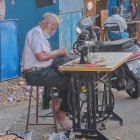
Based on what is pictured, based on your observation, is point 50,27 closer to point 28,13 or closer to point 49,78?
point 49,78

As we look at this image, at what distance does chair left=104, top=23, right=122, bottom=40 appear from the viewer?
42.0 feet

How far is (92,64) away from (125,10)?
18.5 meters

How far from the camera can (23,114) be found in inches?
307

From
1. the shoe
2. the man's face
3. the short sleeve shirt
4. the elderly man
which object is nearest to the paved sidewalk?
the shoe

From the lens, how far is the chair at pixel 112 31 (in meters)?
12.8

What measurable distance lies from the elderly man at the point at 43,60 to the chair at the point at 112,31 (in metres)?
6.36

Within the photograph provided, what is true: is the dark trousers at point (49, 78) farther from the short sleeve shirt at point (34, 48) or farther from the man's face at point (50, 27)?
the man's face at point (50, 27)

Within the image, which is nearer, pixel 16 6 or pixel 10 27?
pixel 10 27

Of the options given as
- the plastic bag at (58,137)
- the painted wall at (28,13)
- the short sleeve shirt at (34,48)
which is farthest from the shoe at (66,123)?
the painted wall at (28,13)

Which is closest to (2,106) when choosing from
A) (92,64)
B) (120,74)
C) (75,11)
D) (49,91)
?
(49,91)

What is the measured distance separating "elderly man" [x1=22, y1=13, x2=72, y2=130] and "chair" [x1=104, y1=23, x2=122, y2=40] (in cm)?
636

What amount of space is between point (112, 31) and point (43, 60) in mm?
7232

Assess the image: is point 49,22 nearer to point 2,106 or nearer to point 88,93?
point 88,93

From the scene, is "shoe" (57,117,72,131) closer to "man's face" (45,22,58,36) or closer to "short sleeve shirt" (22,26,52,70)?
"short sleeve shirt" (22,26,52,70)
